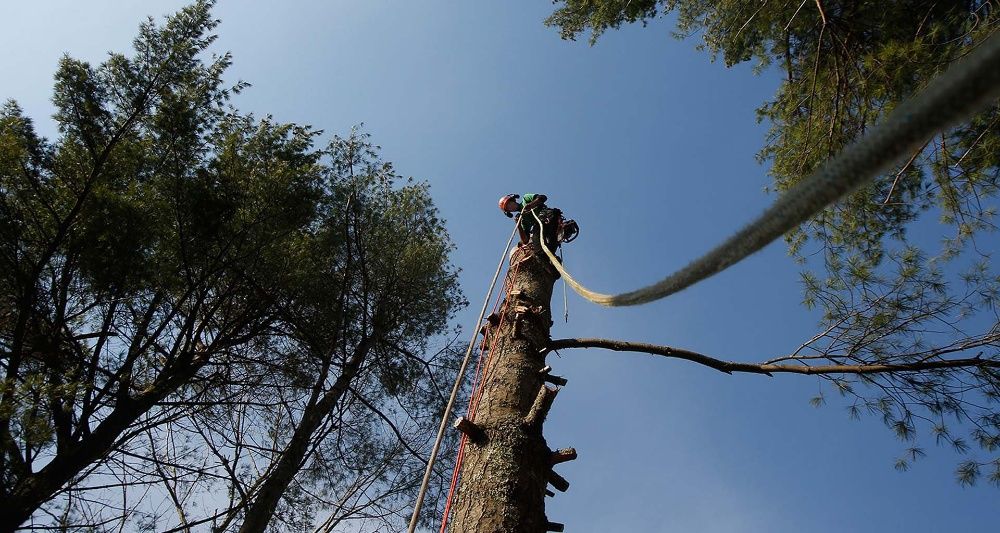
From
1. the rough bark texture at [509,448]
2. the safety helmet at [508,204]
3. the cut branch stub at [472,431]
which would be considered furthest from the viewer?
the safety helmet at [508,204]

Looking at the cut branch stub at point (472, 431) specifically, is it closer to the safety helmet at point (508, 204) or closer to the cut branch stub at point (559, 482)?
the cut branch stub at point (559, 482)

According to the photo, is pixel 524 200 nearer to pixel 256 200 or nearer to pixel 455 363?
pixel 256 200

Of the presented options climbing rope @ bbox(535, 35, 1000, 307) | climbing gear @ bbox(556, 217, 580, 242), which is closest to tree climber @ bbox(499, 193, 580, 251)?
climbing gear @ bbox(556, 217, 580, 242)

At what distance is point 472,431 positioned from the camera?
2.06m

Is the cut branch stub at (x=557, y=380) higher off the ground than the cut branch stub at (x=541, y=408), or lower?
higher

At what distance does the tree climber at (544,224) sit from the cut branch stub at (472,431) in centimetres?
144

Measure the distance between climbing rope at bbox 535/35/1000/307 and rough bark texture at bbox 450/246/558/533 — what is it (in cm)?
133

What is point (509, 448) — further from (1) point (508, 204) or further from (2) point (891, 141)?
(1) point (508, 204)

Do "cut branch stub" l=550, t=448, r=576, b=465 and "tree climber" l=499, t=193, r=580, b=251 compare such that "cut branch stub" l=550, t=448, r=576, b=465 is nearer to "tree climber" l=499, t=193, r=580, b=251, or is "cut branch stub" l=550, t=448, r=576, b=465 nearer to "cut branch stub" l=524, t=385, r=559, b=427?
"cut branch stub" l=524, t=385, r=559, b=427

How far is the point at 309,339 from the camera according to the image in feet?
16.7

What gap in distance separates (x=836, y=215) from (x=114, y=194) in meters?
4.95

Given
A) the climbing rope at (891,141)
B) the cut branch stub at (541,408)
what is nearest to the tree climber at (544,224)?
the cut branch stub at (541,408)

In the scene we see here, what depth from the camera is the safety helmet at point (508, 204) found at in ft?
12.4

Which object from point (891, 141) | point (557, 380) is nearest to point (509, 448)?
point (557, 380)
